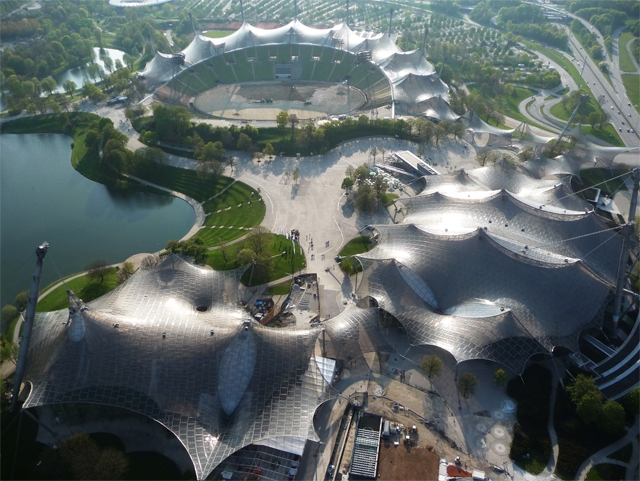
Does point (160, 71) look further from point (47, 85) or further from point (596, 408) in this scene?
point (596, 408)

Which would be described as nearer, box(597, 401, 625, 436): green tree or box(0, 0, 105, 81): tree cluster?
box(597, 401, 625, 436): green tree

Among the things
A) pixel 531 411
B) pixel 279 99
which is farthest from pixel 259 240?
pixel 279 99

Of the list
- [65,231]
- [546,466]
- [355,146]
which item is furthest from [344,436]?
[355,146]

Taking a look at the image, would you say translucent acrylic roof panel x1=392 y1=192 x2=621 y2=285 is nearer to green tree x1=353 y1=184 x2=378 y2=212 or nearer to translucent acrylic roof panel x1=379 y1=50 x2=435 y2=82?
green tree x1=353 y1=184 x2=378 y2=212

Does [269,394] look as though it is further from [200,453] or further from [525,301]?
[525,301]

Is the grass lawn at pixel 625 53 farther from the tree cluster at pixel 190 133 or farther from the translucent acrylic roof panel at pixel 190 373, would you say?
the translucent acrylic roof panel at pixel 190 373

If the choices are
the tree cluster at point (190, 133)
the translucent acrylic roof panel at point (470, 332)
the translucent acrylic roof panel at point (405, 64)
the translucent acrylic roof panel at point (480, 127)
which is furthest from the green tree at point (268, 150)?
the translucent acrylic roof panel at point (405, 64)

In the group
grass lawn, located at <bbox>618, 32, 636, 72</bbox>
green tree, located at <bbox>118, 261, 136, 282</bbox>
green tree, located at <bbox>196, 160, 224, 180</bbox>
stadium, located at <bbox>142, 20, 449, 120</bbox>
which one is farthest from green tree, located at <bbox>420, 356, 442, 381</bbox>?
grass lawn, located at <bbox>618, 32, 636, 72</bbox>
